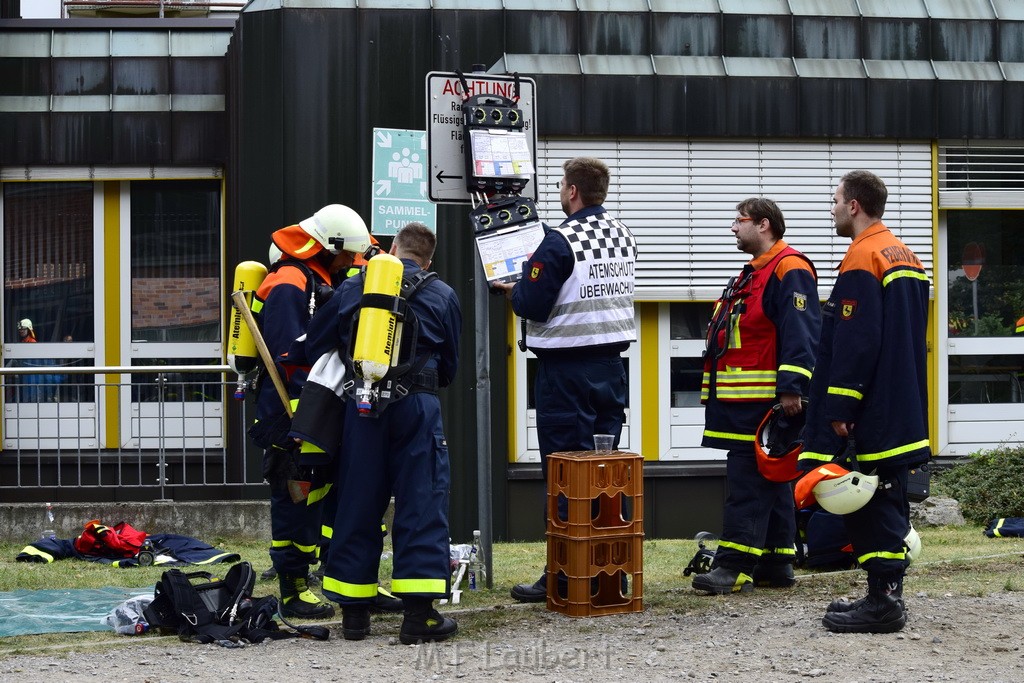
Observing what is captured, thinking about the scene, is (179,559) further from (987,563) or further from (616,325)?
(987,563)

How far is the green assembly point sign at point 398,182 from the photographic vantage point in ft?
30.3

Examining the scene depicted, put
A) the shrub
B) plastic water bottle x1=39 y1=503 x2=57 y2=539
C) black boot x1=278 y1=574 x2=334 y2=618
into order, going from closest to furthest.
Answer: black boot x1=278 y1=574 x2=334 y2=618, plastic water bottle x1=39 y1=503 x2=57 y2=539, the shrub

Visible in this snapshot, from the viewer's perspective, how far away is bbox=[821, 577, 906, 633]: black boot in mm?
6004

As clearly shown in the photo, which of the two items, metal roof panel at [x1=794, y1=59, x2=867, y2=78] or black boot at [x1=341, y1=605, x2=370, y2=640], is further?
metal roof panel at [x1=794, y1=59, x2=867, y2=78]

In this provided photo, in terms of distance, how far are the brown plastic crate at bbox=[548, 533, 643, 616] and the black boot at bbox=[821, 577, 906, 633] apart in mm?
1048

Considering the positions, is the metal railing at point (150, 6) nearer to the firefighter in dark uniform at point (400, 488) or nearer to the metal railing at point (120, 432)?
the metal railing at point (120, 432)

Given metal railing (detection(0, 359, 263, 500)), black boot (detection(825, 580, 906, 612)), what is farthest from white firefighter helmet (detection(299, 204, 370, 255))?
metal railing (detection(0, 359, 263, 500))

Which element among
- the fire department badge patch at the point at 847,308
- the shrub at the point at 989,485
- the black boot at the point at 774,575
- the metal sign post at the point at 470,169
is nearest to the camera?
the fire department badge patch at the point at 847,308

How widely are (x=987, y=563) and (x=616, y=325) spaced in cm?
284

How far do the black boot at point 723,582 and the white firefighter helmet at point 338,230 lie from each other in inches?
99.4

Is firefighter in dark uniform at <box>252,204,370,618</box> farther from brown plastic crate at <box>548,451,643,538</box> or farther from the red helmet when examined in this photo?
the red helmet

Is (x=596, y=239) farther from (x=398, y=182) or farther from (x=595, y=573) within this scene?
(x=398, y=182)

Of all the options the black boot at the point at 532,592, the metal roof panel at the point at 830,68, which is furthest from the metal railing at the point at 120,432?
the metal roof panel at the point at 830,68

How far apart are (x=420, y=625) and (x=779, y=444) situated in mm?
2179
